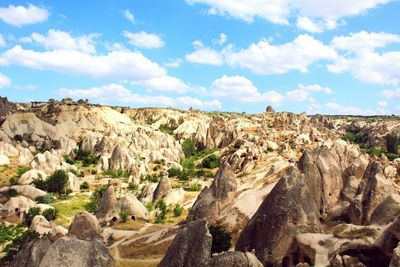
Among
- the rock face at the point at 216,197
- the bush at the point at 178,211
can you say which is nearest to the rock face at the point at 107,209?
the bush at the point at 178,211

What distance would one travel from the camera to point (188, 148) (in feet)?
407

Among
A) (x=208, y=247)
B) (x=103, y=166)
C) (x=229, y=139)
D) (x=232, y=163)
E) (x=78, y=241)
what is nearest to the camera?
(x=208, y=247)

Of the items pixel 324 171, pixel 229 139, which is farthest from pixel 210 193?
pixel 229 139

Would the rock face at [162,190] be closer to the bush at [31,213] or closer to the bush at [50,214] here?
the bush at [50,214]

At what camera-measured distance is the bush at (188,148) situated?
122500 millimetres

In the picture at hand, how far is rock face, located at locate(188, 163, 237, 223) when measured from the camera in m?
36.5

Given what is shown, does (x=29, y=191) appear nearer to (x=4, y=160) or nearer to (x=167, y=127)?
(x=4, y=160)

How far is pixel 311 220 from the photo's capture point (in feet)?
80.3

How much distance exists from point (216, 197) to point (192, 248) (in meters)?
19.3

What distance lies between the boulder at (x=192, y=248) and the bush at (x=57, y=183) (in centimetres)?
4956

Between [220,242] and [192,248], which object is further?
[220,242]

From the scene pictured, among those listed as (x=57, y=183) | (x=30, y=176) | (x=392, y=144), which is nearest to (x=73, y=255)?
(x=57, y=183)

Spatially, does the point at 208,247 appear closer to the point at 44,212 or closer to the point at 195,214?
the point at 195,214

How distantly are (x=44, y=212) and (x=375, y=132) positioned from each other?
451 ft
